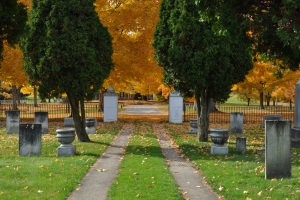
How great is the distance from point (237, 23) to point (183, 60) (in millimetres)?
6794

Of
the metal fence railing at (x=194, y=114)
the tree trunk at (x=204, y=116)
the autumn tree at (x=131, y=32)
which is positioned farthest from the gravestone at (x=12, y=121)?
the metal fence railing at (x=194, y=114)

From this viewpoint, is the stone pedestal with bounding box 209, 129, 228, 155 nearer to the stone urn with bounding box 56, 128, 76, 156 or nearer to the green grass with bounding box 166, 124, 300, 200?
the green grass with bounding box 166, 124, 300, 200

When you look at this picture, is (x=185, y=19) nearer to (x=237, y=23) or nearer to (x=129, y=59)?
(x=237, y=23)

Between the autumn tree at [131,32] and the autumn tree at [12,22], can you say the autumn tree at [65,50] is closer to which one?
the autumn tree at [12,22]

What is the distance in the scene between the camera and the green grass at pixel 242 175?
711 cm

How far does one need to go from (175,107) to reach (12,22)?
1807cm

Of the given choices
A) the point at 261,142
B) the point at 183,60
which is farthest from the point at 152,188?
the point at 261,142

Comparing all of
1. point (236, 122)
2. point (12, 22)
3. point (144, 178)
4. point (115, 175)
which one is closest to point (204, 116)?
point (236, 122)

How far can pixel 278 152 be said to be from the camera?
834 centimetres

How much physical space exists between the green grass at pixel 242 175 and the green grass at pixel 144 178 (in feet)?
3.07

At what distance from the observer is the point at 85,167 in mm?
9758

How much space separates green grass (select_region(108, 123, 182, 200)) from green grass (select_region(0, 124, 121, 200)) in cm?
95

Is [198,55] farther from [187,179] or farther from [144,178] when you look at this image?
[144,178]

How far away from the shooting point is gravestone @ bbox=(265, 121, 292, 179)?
8.28 m
